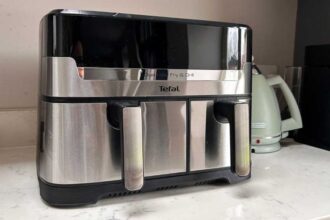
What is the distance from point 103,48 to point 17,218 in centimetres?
25

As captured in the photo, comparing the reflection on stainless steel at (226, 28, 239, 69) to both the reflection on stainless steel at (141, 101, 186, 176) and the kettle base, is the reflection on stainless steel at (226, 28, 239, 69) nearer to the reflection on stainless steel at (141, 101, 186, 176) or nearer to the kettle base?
the reflection on stainless steel at (141, 101, 186, 176)

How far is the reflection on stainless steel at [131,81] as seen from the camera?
41cm

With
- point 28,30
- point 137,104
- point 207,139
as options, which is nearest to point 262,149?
point 207,139

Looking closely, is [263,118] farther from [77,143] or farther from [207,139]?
[77,143]

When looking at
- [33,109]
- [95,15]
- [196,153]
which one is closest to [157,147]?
[196,153]

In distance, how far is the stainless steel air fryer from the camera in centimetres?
41

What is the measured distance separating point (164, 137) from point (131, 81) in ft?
0.32

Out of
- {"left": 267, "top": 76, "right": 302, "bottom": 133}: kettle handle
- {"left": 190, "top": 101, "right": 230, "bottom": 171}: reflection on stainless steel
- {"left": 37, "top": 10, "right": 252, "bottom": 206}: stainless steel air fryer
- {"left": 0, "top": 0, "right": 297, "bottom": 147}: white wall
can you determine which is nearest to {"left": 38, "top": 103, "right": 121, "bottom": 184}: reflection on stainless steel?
{"left": 37, "top": 10, "right": 252, "bottom": 206}: stainless steel air fryer

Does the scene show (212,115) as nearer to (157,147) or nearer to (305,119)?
(157,147)

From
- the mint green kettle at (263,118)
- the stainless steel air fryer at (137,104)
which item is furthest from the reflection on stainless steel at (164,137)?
the mint green kettle at (263,118)

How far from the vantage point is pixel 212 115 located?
51 cm

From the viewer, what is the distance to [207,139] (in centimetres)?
51

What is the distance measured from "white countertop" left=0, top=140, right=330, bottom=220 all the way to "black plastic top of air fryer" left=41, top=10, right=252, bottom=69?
7.8 inches

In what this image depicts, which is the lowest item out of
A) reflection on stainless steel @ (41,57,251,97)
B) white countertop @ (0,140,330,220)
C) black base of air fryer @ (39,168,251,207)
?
white countertop @ (0,140,330,220)
